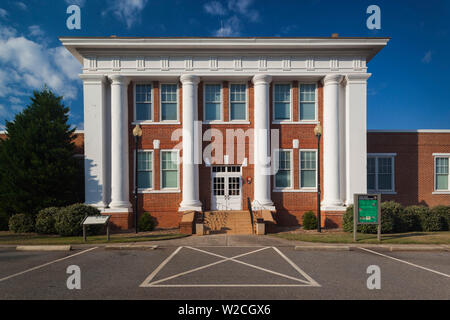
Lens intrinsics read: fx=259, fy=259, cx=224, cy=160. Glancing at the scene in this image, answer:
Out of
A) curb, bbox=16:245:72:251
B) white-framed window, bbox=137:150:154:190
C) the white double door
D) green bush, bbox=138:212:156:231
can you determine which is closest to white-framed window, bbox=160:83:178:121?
white-framed window, bbox=137:150:154:190

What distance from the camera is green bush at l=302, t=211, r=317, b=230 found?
555 inches

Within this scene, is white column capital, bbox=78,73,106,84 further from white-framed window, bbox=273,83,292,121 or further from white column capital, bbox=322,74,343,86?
white column capital, bbox=322,74,343,86

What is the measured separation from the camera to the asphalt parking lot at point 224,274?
5.33 metres

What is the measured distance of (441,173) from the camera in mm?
16766

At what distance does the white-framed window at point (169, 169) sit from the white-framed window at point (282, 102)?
21.7 ft

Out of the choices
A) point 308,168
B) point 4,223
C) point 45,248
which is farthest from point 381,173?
point 4,223

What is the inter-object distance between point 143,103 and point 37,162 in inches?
251

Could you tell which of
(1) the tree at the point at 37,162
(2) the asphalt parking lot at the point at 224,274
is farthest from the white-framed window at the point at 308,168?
(1) the tree at the point at 37,162

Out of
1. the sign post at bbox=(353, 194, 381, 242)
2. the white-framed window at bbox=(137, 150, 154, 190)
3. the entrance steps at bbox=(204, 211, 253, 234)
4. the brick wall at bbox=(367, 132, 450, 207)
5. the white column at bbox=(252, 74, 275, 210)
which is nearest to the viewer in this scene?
the sign post at bbox=(353, 194, 381, 242)

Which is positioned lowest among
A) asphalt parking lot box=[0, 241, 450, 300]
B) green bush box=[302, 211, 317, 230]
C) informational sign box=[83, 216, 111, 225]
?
green bush box=[302, 211, 317, 230]

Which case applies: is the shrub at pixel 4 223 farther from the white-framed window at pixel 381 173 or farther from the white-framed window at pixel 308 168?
the white-framed window at pixel 381 173

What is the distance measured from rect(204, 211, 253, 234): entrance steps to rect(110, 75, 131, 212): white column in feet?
15.9

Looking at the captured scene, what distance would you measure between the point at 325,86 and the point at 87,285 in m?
15.1

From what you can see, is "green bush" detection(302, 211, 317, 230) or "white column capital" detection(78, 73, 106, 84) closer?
"green bush" detection(302, 211, 317, 230)
